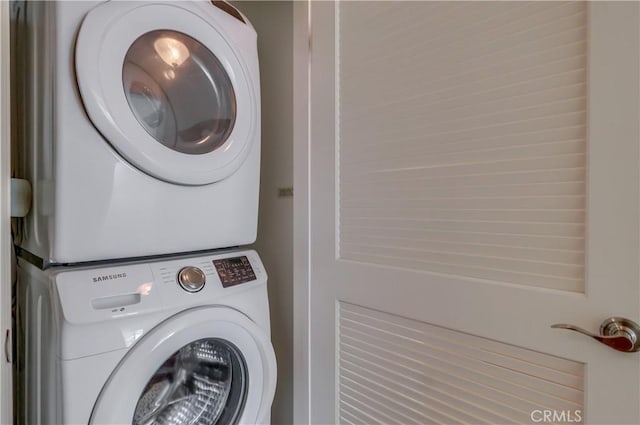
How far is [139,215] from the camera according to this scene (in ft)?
3.08

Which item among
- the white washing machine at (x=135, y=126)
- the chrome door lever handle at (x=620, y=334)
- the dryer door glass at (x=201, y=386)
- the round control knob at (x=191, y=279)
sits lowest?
the dryer door glass at (x=201, y=386)

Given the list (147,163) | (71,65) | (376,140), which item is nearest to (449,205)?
(376,140)

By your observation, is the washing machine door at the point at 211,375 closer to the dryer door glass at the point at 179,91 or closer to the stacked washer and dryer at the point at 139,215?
the stacked washer and dryer at the point at 139,215

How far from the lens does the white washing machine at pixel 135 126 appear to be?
84 cm

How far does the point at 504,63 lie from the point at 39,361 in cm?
136

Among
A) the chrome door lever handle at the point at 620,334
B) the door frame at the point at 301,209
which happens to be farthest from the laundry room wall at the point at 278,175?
the chrome door lever handle at the point at 620,334

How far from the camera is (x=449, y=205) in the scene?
3.14 feet

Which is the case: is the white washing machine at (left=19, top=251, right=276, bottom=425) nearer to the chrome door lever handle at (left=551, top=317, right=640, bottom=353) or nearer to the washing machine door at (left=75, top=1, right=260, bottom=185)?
the washing machine door at (left=75, top=1, right=260, bottom=185)

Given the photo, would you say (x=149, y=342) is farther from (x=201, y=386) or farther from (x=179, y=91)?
(x=179, y=91)

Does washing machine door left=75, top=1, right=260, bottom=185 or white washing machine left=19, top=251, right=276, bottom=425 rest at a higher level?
washing machine door left=75, top=1, right=260, bottom=185

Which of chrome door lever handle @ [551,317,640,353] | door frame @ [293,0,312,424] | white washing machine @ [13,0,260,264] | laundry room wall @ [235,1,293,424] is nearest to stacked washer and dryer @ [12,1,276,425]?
white washing machine @ [13,0,260,264]

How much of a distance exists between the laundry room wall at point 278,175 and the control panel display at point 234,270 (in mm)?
371

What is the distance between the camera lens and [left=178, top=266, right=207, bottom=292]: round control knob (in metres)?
0.97

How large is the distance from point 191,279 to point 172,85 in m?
0.60
